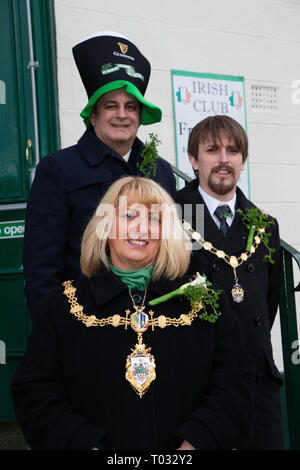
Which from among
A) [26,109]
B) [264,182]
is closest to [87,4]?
[26,109]

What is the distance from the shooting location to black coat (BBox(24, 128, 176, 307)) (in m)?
2.16

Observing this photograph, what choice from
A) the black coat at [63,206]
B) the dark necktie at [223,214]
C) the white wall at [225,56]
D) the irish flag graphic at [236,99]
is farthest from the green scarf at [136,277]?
the irish flag graphic at [236,99]

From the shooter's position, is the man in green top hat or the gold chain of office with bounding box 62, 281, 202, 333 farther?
the man in green top hat

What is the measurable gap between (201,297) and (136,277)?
0.20 m

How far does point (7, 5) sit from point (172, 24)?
3.76 ft

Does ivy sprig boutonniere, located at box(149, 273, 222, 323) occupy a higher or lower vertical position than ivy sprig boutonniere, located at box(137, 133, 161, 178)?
lower

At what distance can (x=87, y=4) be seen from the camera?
3.88 m

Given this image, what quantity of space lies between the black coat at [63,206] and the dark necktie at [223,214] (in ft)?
1.17

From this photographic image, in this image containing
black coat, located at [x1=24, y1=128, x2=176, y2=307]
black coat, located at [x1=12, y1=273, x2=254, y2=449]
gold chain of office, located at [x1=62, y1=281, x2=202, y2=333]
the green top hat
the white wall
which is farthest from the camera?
the white wall

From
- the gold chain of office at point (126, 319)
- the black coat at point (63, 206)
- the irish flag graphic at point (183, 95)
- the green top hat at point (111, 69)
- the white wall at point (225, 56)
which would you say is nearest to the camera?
the gold chain of office at point (126, 319)

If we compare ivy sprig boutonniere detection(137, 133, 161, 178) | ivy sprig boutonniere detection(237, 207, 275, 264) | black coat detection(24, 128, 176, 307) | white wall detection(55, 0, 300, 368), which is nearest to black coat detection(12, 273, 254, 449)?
black coat detection(24, 128, 176, 307)

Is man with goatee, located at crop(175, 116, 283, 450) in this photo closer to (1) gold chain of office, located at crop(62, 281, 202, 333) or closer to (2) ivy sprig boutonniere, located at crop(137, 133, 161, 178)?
(2) ivy sprig boutonniere, located at crop(137, 133, 161, 178)

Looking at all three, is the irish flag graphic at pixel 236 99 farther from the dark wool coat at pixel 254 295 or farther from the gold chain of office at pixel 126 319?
the gold chain of office at pixel 126 319

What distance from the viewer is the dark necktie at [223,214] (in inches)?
94.7
